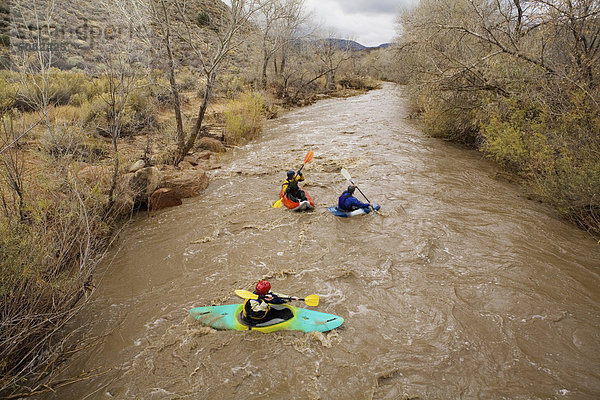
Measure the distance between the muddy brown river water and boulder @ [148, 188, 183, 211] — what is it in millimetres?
292

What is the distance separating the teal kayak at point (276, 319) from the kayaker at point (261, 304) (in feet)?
0.21

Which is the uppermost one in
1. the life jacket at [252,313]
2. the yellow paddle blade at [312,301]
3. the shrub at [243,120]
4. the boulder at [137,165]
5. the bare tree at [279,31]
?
the bare tree at [279,31]

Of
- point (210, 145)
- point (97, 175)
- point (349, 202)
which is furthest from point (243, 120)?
point (349, 202)

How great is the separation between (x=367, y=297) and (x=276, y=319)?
4.47 ft

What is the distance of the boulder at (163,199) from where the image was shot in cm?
723

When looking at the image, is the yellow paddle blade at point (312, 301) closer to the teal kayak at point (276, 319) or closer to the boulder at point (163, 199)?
the teal kayak at point (276, 319)

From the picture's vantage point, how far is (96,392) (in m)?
3.26

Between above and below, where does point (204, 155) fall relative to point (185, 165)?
above

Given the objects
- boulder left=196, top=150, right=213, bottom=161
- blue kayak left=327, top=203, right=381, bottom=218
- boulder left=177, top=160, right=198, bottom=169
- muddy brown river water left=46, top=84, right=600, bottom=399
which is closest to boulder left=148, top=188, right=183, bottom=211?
muddy brown river water left=46, top=84, right=600, bottom=399

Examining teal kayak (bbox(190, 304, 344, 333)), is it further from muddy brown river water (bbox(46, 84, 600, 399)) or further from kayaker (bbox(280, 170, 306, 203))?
kayaker (bbox(280, 170, 306, 203))

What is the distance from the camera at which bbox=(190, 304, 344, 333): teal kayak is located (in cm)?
395

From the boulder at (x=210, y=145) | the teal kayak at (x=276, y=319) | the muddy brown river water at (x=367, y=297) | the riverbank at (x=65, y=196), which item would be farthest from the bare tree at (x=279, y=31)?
the teal kayak at (x=276, y=319)

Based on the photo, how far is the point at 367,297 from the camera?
456cm

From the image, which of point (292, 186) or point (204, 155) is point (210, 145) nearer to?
point (204, 155)
